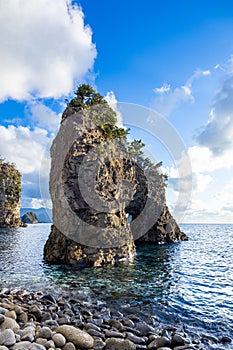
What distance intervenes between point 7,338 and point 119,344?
12.2 ft

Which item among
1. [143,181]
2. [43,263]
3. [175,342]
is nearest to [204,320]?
[175,342]

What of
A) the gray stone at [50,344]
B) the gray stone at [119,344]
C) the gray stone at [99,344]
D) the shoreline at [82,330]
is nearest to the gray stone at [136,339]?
the shoreline at [82,330]

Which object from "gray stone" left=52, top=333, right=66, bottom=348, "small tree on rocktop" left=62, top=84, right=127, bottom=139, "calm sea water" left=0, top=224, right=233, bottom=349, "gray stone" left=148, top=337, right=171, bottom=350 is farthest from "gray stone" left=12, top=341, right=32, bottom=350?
"small tree on rocktop" left=62, top=84, right=127, bottom=139

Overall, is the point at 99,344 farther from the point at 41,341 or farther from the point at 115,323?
the point at 115,323

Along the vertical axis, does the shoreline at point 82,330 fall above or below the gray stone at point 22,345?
below

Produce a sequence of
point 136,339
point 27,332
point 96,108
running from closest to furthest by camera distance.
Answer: point 27,332 < point 136,339 < point 96,108

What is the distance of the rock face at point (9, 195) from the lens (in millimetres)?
94125

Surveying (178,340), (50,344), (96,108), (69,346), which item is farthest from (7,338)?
(96,108)

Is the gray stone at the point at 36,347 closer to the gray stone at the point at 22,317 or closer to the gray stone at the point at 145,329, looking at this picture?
the gray stone at the point at 22,317

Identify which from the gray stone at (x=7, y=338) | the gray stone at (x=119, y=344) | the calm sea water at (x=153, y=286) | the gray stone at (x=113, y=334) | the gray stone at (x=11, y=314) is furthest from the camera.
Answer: the calm sea water at (x=153, y=286)

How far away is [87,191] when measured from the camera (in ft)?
84.1

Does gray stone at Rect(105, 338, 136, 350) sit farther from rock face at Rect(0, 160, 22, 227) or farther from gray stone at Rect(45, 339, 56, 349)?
rock face at Rect(0, 160, 22, 227)

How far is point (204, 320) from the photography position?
12.4 metres

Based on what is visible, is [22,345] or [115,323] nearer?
[22,345]
